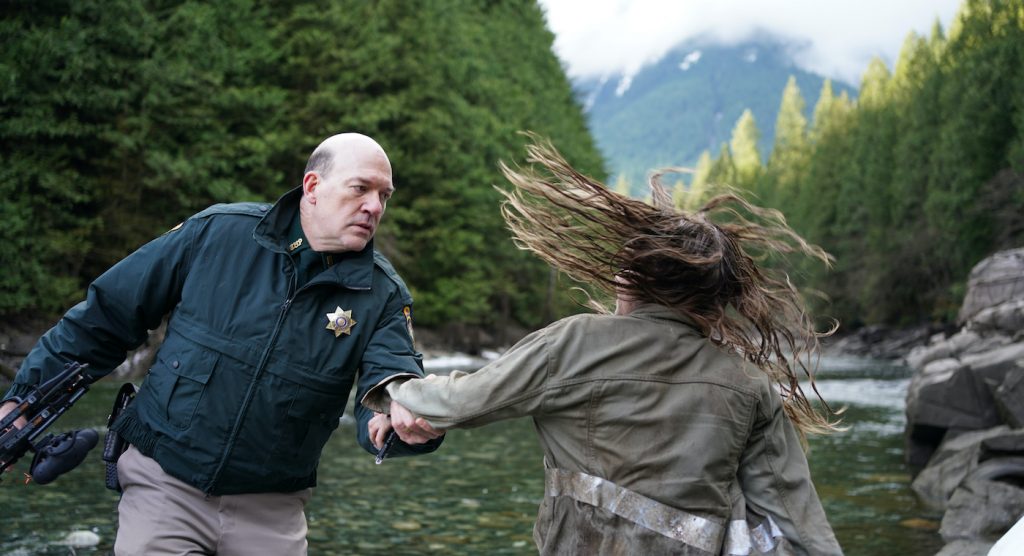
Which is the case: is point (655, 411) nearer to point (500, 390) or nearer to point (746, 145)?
point (500, 390)

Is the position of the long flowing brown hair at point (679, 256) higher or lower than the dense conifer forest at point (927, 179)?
lower

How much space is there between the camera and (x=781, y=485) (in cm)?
323

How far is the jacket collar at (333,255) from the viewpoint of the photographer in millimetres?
3974

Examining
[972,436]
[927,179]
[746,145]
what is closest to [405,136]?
[972,436]

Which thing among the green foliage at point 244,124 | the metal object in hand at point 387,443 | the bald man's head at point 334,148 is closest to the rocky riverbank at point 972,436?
the green foliage at point 244,124

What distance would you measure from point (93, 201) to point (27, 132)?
3118 mm

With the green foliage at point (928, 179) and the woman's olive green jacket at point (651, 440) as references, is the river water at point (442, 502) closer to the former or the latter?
the woman's olive green jacket at point (651, 440)

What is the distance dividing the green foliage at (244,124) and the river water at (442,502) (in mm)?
3503

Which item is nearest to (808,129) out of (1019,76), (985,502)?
(1019,76)

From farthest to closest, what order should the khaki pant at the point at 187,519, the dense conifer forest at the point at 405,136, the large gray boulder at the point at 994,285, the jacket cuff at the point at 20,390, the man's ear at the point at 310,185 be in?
the dense conifer forest at the point at 405,136 < the large gray boulder at the point at 994,285 < the man's ear at the point at 310,185 < the jacket cuff at the point at 20,390 < the khaki pant at the point at 187,519

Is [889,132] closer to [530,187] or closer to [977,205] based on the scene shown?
[977,205]

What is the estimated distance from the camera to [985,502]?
8805 millimetres

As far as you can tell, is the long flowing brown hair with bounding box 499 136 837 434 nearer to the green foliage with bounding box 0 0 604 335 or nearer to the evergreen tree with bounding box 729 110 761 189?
the green foliage with bounding box 0 0 604 335

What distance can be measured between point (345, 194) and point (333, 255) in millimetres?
233
